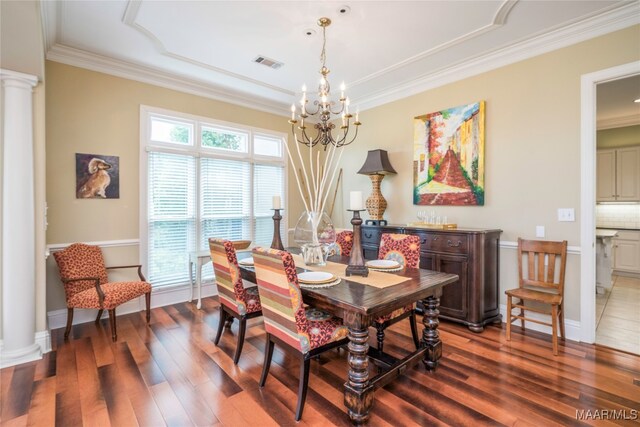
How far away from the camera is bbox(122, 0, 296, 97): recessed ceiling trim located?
2.55 m

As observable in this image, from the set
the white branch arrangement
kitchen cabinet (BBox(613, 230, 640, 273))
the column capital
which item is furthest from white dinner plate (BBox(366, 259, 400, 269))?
kitchen cabinet (BBox(613, 230, 640, 273))

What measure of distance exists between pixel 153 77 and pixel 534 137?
438 centimetres

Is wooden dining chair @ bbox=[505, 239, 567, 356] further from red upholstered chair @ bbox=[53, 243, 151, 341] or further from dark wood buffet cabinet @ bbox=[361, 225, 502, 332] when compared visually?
red upholstered chair @ bbox=[53, 243, 151, 341]

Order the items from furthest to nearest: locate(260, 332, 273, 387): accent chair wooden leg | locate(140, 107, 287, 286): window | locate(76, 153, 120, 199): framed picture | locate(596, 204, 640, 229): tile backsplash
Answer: locate(596, 204, 640, 229): tile backsplash < locate(140, 107, 287, 286): window < locate(76, 153, 120, 199): framed picture < locate(260, 332, 273, 387): accent chair wooden leg

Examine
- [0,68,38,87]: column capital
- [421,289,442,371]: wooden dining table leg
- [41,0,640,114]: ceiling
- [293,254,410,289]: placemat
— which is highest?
[41,0,640,114]: ceiling

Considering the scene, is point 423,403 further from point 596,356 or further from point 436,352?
point 596,356

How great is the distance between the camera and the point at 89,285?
318cm

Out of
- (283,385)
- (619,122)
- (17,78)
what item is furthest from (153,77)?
(619,122)

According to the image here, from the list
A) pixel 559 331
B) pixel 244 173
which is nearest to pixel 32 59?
pixel 244 173

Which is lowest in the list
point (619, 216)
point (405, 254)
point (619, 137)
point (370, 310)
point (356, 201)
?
point (370, 310)

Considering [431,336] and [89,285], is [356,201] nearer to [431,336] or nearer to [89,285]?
[431,336]

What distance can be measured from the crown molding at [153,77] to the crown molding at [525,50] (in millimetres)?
1753

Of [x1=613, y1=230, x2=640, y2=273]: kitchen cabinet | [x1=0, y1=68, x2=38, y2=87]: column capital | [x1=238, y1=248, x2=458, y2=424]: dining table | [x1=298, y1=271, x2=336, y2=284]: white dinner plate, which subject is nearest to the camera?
[x1=238, y1=248, x2=458, y2=424]: dining table

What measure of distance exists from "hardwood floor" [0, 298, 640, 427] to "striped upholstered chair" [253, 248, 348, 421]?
0.29 metres
